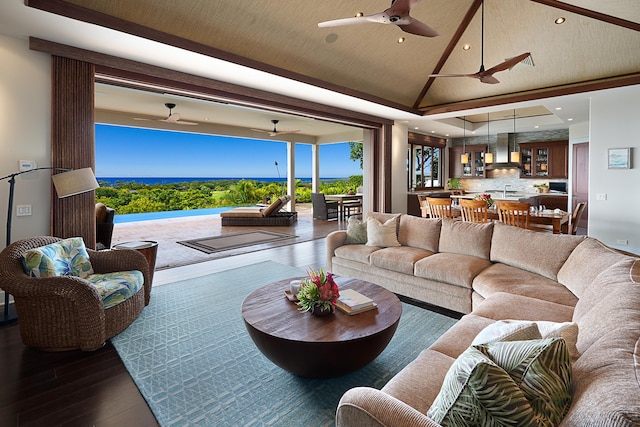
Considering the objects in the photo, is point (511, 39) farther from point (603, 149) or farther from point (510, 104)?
point (603, 149)

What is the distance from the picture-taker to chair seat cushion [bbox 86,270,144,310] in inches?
112

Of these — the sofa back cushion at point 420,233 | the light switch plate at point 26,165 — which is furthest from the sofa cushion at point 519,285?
the light switch plate at point 26,165

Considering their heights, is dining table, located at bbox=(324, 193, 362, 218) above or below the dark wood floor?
above

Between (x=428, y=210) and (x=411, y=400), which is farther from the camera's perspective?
(x=428, y=210)

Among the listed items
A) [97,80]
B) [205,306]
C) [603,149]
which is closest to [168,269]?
[205,306]

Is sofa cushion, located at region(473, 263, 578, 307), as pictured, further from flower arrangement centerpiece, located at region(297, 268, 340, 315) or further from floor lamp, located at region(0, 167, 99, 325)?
floor lamp, located at region(0, 167, 99, 325)

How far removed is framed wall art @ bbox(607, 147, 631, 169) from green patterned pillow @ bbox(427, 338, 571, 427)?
21.1 ft

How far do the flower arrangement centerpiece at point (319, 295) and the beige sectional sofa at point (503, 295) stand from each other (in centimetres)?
77

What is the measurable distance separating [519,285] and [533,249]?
54 centimetres

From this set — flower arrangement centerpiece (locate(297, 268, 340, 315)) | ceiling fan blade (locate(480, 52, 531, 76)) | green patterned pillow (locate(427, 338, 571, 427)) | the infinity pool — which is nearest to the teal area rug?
flower arrangement centerpiece (locate(297, 268, 340, 315))

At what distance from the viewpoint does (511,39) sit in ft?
19.0

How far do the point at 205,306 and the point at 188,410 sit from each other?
1.66m

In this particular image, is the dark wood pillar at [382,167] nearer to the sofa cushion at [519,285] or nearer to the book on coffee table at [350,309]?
the sofa cushion at [519,285]

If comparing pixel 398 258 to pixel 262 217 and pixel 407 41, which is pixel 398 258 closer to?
pixel 407 41
